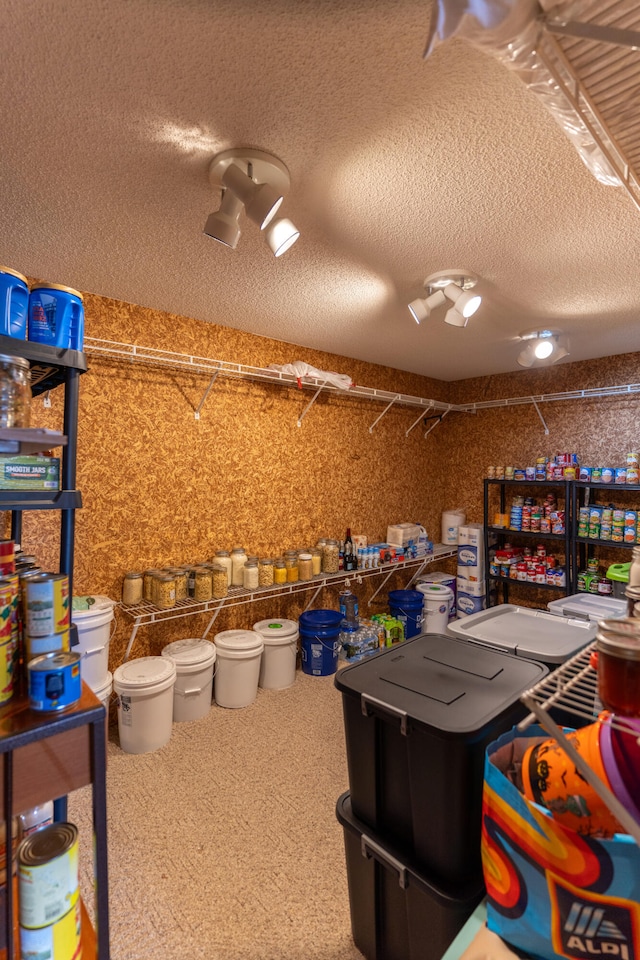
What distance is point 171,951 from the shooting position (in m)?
1.42

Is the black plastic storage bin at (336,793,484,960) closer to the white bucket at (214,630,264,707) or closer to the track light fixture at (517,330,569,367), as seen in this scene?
the white bucket at (214,630,264,707)

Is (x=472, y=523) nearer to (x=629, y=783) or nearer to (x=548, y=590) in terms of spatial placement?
(x=548, y=590)

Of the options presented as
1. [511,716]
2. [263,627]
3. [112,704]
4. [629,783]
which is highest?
[629,783]

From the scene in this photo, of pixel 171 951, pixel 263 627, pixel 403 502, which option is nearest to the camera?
pixel 171 951

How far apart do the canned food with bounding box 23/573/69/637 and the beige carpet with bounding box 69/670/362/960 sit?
121cm

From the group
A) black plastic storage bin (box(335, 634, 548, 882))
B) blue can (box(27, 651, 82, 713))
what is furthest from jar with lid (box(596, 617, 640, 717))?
blue can (box(27, 651, 82, 713))

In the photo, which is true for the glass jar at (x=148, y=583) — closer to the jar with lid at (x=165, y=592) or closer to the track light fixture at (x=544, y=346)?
the jar with lid at (x=165, y=592)

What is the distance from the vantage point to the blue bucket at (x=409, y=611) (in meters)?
3.95

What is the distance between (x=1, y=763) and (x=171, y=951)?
1.10 meters

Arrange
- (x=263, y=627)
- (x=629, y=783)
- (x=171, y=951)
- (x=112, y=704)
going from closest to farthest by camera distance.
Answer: (x=629, y=783) < (x=171, y=951) < (x=112, y=704) < (x=263, y=627)

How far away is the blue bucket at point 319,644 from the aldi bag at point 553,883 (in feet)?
8.05

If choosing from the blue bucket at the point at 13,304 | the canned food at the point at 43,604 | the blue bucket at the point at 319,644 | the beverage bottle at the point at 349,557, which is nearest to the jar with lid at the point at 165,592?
the blue bucket at the point at 319,644

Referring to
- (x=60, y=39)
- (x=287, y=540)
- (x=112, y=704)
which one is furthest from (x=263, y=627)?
(x=60, y=39)

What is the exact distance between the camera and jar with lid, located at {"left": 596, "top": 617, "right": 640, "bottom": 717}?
0.64 m
